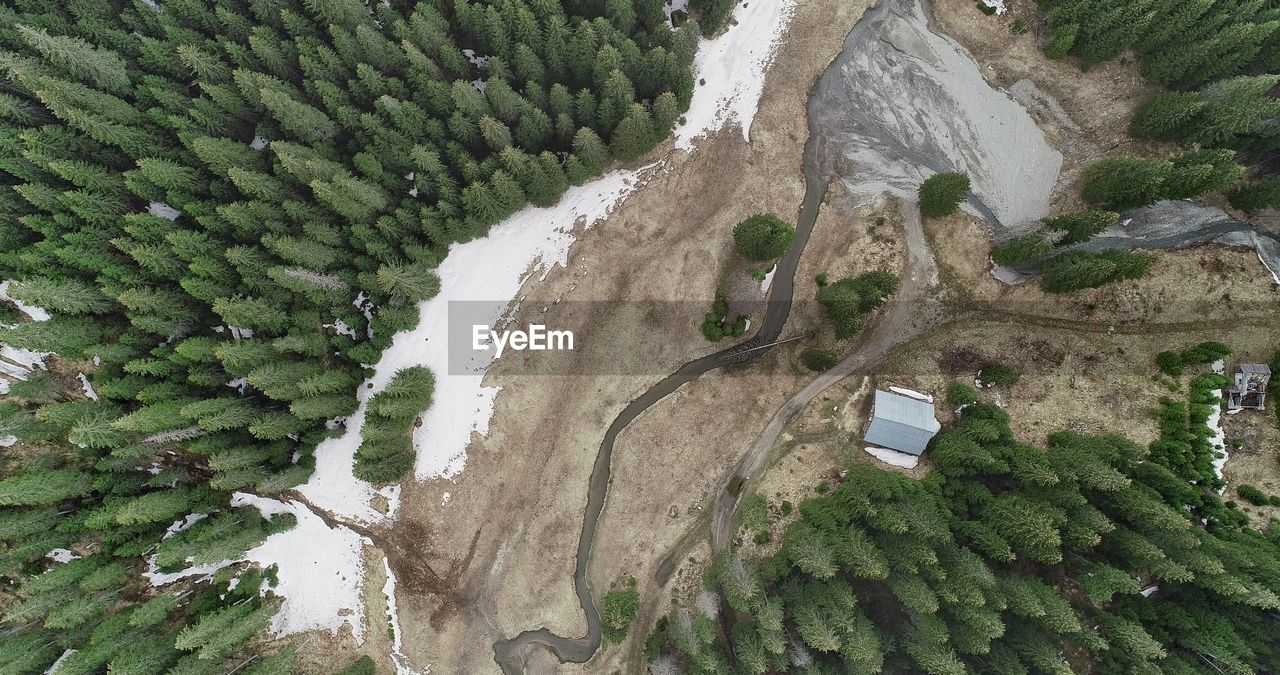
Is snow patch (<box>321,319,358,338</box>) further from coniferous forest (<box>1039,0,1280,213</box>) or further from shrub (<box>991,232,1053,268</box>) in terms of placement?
coniferous forest (<box>1039,0,1280,213</box>)

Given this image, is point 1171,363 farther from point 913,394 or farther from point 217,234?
point 217,234

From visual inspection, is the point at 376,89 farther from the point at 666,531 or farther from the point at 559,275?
the point at 666,531

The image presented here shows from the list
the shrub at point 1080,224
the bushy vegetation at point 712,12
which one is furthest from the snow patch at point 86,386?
the shrub at point 1080,224

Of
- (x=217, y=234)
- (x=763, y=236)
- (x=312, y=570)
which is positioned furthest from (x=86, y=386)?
(x=763, y=236)

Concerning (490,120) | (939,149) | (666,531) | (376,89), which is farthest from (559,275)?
(939,149)

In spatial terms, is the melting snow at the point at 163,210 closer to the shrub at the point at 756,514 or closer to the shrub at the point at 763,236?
the shrub at the point at 763,236

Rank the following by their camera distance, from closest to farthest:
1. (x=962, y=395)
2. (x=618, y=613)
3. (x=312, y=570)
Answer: (x=618, y=613), (x=312, y=570), (x=962, y=395)

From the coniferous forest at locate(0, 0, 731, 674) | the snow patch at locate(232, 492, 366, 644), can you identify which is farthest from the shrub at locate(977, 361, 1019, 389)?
the snow patch at locate(232, 492, 366, 644)
